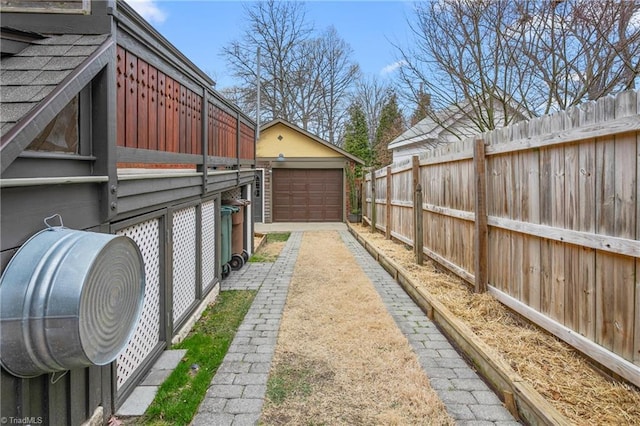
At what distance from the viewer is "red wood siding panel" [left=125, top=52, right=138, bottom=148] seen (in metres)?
2.83

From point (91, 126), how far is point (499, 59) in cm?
790

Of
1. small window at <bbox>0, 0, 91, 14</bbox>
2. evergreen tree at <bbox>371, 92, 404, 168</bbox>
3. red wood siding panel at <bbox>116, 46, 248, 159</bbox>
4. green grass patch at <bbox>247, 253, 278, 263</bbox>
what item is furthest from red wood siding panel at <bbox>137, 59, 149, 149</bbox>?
evergreen tree at <bbox>371, 92, 404, 168</bbox>

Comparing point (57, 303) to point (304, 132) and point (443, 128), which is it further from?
point (304, 132)

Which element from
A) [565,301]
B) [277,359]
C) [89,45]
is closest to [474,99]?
[565,301]

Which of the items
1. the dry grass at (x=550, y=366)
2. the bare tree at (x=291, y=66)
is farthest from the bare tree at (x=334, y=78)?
the dry grass at (x=550, y=366)

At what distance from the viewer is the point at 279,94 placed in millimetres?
25984

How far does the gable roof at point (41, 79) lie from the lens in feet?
5.52

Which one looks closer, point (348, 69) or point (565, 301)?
point (565, 301)

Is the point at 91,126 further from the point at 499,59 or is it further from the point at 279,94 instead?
the point at 279,94

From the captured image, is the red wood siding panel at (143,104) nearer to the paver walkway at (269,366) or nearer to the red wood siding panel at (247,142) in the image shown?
the paver walkway at (269,366)

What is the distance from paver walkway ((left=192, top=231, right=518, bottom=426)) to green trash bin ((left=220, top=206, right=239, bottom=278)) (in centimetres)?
98

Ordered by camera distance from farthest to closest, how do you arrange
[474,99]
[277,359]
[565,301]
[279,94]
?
[279,94] < [474,99] < [277,359] < [565,301]

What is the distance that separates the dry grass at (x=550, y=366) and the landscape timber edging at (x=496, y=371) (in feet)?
0.32

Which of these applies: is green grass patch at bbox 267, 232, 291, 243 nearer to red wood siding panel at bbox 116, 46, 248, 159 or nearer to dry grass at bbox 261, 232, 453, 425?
dry grass at bbox 261, 232, 453, 425
